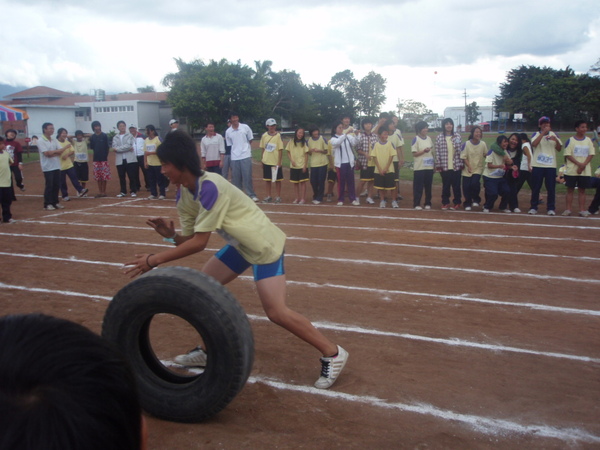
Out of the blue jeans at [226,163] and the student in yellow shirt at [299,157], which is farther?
the blue jeans at [226,163]

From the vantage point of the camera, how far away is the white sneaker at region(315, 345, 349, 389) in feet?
13.9

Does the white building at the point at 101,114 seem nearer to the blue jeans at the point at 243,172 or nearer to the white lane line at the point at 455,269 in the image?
the blue jeans at the point at 243,172

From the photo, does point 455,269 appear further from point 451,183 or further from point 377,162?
point 377,162

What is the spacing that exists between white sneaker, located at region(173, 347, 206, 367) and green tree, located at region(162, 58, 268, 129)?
5502cm

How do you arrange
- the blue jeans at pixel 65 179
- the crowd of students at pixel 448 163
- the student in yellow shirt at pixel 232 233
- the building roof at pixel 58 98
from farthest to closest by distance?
the building roof at pixel 58 98 < the blue jeans at pixel 65 179 < the crowd of students at pixel 448 163 < the student in yellow shirt at pixel 232 233

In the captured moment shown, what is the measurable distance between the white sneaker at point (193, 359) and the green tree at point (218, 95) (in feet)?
181

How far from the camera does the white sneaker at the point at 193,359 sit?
180 inches

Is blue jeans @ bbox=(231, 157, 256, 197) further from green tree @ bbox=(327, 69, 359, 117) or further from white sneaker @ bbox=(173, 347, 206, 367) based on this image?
green tree @ bbox=(327, 69, 359, 117)

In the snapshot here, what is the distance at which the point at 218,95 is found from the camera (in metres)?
58.5

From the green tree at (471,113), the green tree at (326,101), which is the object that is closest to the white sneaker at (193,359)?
the green tree at (326,101)

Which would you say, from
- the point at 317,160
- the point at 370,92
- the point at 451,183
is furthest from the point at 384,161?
the point at 370,92

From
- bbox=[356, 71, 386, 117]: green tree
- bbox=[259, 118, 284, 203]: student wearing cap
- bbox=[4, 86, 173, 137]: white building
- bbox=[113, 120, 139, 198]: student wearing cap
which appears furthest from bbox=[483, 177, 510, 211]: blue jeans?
bbox=[356, 71, 386, 117]: green tree

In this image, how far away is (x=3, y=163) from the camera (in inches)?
452

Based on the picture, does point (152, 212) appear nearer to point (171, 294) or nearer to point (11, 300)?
point (11, 300)
